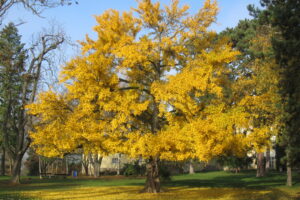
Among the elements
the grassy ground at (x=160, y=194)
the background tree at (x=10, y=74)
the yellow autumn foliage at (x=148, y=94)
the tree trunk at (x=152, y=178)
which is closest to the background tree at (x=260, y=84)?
the yellow autumn foliage at (x=148, y=94)

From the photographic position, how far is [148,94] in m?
18.5

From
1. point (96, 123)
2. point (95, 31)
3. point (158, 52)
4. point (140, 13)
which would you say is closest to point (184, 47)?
point (158, 52)

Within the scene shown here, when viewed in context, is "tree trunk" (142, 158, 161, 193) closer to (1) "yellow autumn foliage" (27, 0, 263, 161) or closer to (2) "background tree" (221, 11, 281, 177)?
(1) "yellow autumn foliage" (27, 0, 263, 161)

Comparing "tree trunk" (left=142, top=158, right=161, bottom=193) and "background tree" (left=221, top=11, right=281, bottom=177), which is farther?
"tree trunk" (left=142, top=158, right=161, bottom=193)

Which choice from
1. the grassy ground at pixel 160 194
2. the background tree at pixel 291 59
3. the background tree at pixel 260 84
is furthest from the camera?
the grassy ground at pixel 160 194

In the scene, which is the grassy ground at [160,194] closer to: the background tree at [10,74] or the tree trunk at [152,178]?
the tree trunk at [152,178]

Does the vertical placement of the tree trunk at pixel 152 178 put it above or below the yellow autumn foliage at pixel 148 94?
below

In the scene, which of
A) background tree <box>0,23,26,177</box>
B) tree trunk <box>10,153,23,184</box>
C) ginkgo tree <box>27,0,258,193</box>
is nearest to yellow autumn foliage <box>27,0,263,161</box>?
ginkgo tree <box>27,0,258,193</box>

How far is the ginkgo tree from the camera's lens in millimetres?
14875

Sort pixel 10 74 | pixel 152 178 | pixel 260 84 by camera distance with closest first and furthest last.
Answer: pixel 152 178 < pixel 260 84 < pixel 10 74

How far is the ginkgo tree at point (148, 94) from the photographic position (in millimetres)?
14875

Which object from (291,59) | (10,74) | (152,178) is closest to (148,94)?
(152,178)

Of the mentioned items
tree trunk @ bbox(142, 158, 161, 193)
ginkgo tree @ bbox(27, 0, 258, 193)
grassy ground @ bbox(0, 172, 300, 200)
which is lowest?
grassy ground @ bbox(0, 172, 300, 200)

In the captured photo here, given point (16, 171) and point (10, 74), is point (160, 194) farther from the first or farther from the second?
point (10, 74)
